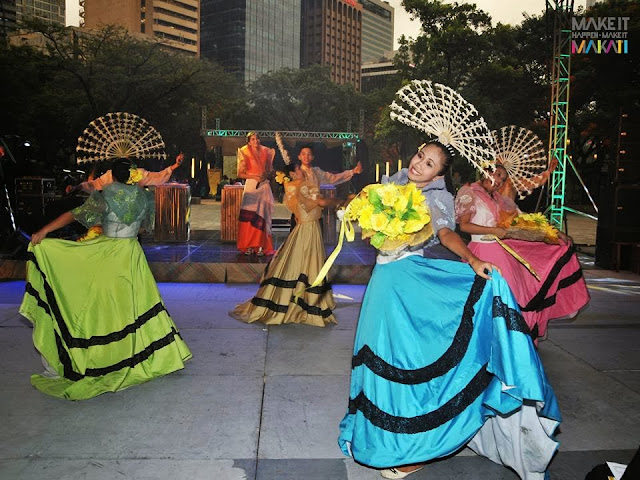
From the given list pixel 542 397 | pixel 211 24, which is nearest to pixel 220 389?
pixel 542 397

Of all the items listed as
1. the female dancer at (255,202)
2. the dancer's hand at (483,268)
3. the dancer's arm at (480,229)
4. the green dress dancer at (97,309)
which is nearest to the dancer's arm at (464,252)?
the dancer's hand at (483,268)

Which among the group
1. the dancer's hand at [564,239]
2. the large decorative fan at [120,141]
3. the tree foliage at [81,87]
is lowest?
the dancer's hand at [564,239]

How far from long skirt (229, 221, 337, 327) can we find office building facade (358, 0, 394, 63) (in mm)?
184935

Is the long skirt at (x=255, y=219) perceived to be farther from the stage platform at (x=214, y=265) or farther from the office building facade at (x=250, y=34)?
the office building facade at (x=250, y=34)

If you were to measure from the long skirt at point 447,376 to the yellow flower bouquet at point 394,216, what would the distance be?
0.22 meters

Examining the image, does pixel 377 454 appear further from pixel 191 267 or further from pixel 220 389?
pixel 191 267

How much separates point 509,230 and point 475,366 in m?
2.37

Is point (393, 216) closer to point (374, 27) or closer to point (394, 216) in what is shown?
point (394, 216)

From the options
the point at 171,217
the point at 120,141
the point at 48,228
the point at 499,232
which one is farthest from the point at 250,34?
the point at 48,228

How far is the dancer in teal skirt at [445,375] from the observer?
3023mm

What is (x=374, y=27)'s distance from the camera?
635ft

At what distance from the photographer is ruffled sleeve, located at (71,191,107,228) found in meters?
4.54

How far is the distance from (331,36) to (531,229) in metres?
133

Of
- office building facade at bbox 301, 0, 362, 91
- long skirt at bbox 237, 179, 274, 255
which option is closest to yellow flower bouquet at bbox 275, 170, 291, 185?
long skirt at bbox 237, 179, 274, 255
